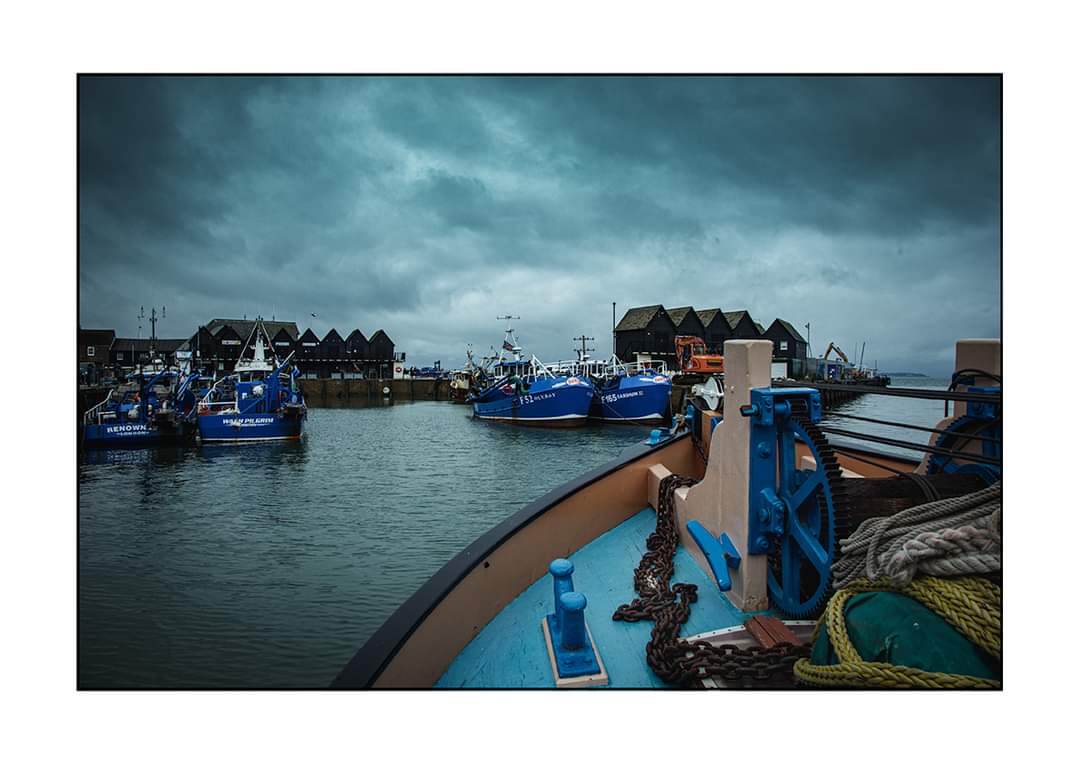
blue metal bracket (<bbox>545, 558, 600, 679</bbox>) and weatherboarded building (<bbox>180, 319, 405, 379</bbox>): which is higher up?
weatherboarded building (<bbox>180, 319, 405, 379</bbox>)

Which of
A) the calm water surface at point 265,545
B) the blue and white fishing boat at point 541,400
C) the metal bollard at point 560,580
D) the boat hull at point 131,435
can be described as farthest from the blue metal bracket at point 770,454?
the blue and white fishing boat at point 541,400

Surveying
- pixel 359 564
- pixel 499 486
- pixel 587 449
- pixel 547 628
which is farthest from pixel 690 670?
pixel 587 449

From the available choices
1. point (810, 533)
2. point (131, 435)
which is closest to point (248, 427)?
point (131, 435)

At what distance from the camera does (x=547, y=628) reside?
237 cm

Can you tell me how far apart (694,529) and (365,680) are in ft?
5.38

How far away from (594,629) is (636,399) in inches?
979

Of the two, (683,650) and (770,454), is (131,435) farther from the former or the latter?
(770,454)

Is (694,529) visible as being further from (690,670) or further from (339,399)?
(339,399)

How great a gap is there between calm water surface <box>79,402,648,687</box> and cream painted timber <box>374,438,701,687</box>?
1.43 m

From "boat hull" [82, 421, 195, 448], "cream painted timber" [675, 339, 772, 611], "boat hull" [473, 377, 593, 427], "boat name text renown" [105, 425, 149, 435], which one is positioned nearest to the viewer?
"cream painted timber" [675, 339, 772, 611]

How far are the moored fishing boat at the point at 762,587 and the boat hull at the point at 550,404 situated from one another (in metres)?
23.5

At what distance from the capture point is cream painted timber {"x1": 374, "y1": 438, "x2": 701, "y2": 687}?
205 centimetres

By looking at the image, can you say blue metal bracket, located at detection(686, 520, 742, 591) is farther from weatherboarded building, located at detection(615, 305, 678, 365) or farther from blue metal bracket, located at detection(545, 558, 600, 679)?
weatherboarded building, located at detection(615, 305, 678, 365)

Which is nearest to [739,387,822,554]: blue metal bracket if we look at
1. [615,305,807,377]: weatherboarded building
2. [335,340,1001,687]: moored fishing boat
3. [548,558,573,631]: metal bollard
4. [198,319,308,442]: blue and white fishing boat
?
[335,340,1001,687]: moored fishing boat
